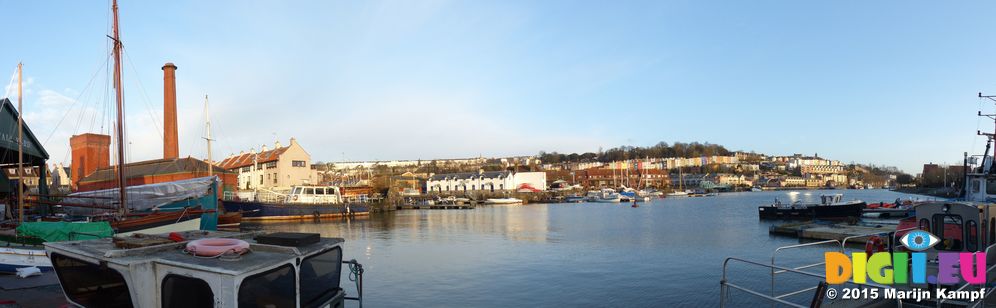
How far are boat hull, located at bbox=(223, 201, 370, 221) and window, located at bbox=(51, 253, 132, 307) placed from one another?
172 feet

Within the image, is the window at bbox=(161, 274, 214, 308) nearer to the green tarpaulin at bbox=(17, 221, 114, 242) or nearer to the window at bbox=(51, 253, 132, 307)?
the window at bbox=(51, 253, 132, 307)

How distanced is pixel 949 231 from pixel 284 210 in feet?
191

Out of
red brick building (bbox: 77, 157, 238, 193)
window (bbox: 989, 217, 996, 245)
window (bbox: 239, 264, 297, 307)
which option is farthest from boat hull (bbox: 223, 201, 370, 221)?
window (bbox: 989, 217, 996, 245)

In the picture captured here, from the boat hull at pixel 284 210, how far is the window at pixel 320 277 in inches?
2091

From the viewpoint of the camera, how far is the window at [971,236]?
12.0m

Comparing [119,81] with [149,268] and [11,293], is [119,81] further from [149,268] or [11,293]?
[149,268]

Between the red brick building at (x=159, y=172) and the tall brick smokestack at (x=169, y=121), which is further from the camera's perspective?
the tall brick smokestack at (x=169, y=121)

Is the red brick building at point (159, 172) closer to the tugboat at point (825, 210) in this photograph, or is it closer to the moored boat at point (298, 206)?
the moored boat at point (298, 206)

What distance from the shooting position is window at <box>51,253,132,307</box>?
7320mm

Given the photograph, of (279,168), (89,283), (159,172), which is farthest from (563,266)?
(279,168)

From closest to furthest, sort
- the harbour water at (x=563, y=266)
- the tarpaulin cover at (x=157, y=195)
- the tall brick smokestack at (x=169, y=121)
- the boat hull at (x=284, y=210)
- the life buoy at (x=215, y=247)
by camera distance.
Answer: the life buoy at (x=215, y=247) → the harbour water at (x=563, y=266) → the tarpaulin cover at (x=157, y=195) → the boat hull at (x=284, y=210) → the tall brick smokestack at (x=169, y=121)

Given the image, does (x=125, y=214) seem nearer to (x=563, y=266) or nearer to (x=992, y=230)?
(x=563, y=266)

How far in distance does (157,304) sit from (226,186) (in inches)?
2769

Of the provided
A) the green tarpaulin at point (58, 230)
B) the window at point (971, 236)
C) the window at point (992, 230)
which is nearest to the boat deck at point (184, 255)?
the green tarpaulin at point (58, 230)
